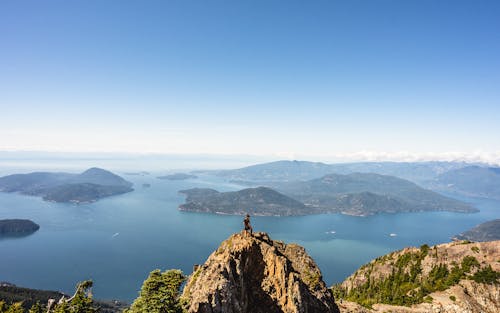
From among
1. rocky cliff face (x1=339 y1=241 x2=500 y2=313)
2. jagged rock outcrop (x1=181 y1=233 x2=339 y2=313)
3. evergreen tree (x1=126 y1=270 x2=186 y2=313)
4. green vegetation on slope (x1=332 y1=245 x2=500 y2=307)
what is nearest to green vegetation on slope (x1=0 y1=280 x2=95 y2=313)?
evergreen tree (x1=126 y1=270 x2=186 y2=313)

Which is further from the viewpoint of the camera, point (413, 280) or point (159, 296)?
point (413, 280)

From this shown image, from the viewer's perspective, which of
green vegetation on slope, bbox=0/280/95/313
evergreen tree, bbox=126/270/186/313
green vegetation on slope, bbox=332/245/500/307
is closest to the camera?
evergreen tree, bbox=126/270/186/313

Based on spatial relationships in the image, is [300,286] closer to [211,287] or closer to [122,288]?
[211,287]

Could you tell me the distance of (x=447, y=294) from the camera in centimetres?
5378

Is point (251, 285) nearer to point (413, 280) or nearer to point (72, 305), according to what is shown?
point (72, 305)

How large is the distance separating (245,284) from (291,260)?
7835mm

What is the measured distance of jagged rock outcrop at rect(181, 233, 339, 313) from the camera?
23188 millimetres

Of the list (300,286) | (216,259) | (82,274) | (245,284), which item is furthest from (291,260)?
(82,274)

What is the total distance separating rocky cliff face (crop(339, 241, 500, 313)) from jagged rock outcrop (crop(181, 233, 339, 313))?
1572cm

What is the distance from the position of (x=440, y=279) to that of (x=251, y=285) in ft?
180

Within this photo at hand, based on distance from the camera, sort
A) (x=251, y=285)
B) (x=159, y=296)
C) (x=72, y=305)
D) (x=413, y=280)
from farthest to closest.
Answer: (x=413, y=280), (x=251, y=285), (x=72, y=305), (x=159, y=296)

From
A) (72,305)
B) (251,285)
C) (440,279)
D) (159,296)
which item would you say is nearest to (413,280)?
(440,279)

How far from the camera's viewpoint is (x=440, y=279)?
201 ft

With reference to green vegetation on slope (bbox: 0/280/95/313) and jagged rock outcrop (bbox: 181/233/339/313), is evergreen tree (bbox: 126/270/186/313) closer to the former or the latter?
jagged rock outcrop (bbox: 181/233/339/313)
